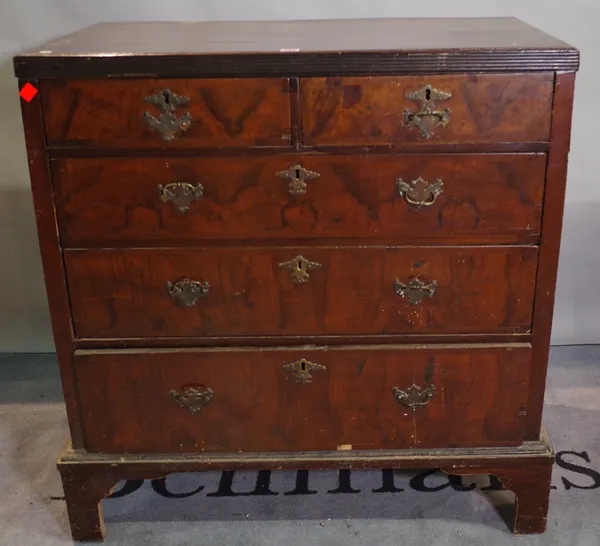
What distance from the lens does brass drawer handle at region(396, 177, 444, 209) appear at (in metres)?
1.41

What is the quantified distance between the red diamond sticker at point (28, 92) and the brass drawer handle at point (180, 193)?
280 millimetres

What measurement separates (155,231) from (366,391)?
1.84 feet

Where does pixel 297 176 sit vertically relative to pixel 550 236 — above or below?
above

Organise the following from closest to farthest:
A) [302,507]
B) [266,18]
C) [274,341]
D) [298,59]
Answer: [298,59]
[274,341]
[302,507]
[266,18]

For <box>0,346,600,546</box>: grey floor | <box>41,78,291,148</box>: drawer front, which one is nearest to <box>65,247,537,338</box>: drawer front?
<box>41,78,291,148</box>: drawer front

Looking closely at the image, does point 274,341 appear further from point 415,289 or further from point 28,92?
point 28,92

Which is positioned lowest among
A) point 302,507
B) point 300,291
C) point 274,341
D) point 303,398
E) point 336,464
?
point 302,507

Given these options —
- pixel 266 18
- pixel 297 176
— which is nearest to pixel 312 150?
pixel 297 176

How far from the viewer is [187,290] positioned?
150 centimetres

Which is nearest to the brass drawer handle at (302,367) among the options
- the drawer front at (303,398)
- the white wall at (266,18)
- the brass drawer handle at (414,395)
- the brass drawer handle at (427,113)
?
the drawer front at (303,398)

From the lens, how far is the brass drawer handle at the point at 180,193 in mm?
1417

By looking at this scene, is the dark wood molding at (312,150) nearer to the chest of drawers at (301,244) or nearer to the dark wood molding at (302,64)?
the chest of drawers at (301,244)

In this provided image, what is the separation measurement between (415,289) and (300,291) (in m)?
0.23

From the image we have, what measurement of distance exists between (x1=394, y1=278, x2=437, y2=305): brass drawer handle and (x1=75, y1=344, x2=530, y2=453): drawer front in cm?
11
